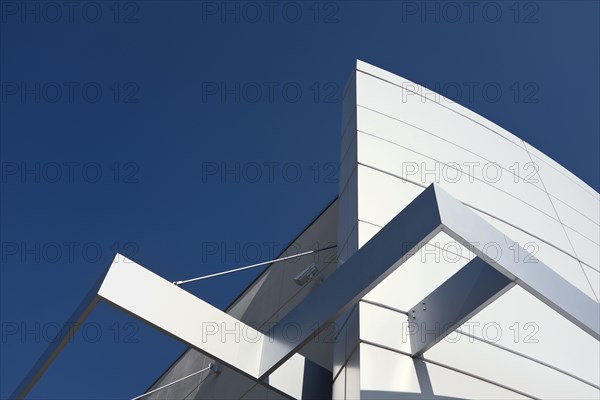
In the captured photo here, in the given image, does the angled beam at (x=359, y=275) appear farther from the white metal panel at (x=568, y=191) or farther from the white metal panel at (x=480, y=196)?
the white metal panel at (x=568, y=191)

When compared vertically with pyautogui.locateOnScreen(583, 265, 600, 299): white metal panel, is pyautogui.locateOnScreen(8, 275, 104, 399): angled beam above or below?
below

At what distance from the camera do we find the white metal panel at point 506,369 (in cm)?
399

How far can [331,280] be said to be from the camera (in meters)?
3.73

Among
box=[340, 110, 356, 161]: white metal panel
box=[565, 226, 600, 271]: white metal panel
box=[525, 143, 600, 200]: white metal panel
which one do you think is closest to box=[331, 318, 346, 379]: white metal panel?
box=[340, 110, 356, 161]: white metal panel

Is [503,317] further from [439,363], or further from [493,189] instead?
[493,189]

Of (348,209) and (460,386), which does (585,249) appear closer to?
(348,209)

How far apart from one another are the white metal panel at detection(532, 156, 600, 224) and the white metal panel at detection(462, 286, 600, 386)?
8.59ft

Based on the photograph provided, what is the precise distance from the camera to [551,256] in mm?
5922

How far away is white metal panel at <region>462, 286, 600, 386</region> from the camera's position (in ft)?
14.6

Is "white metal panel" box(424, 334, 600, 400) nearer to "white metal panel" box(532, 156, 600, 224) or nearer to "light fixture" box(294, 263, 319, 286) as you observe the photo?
"light fixture" box(294, 263, 319, 286)

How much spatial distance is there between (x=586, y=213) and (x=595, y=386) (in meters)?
3.54

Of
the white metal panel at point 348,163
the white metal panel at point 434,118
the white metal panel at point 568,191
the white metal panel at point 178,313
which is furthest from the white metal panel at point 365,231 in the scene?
the white metal panel at point 568,191

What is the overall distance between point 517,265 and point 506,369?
4.30 ft

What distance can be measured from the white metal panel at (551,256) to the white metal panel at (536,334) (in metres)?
0.81
